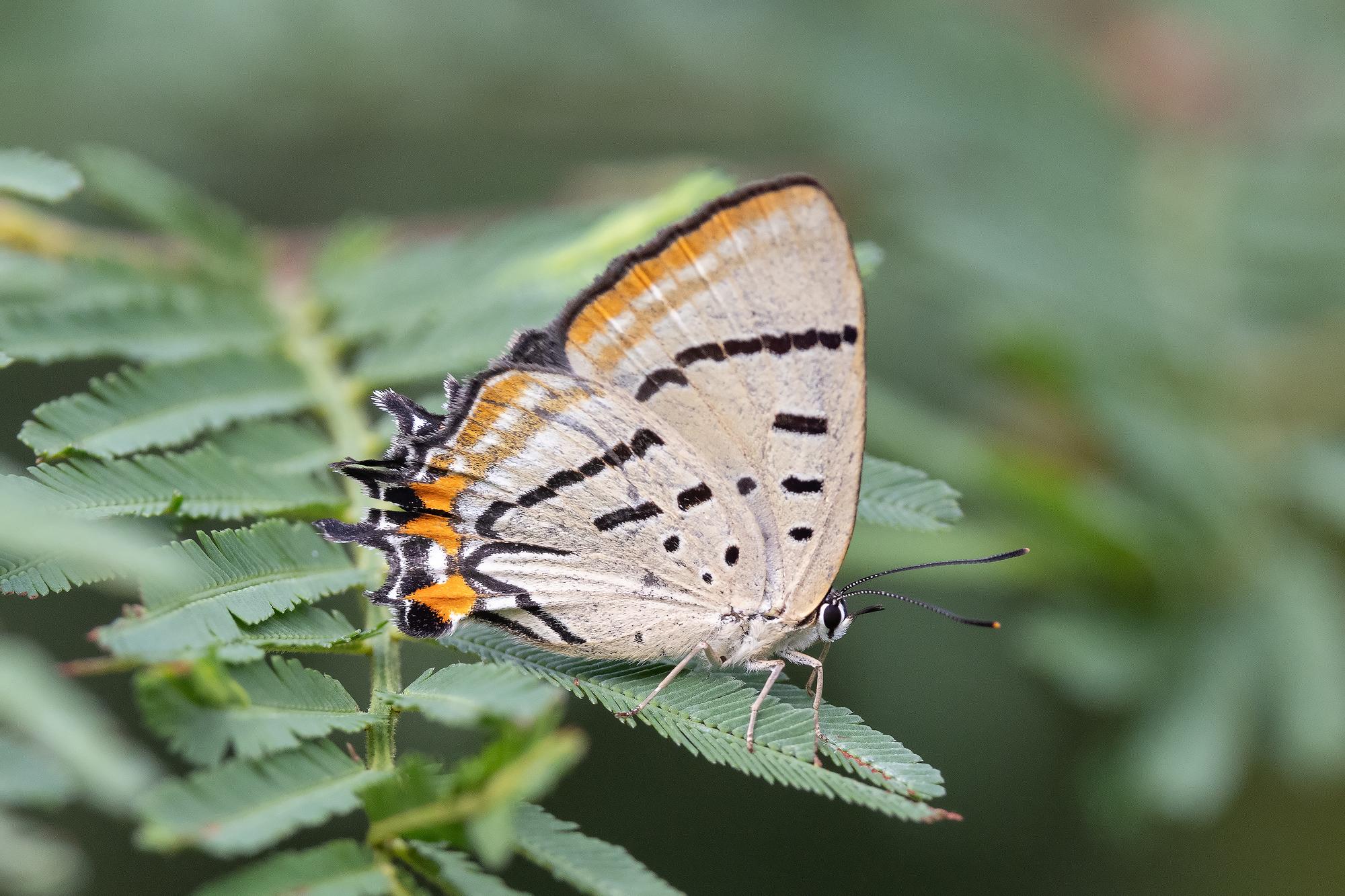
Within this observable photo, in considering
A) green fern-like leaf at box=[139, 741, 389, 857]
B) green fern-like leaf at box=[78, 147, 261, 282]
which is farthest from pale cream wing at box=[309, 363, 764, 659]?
green fern-like leaf at box=[78, 147, 261, 282]

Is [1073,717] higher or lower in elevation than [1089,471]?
lower

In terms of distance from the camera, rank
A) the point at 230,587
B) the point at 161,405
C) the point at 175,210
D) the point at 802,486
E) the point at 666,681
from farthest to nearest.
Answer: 1. the point at 175,210
2. the point at 802,486
3. the point at 161,405
4. the point at 666,681
5. the point at 230,587

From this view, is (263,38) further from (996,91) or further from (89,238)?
(996,91)

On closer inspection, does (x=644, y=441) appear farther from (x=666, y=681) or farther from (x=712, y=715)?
(x=712, y=715)

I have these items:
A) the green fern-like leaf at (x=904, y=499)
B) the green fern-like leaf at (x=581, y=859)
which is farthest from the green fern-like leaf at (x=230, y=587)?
the green fern-like leaf at (x=904, y=499)

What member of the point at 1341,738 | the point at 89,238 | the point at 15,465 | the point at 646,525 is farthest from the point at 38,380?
the point at 1341,738

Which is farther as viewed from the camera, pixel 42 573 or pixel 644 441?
pixel 644 441

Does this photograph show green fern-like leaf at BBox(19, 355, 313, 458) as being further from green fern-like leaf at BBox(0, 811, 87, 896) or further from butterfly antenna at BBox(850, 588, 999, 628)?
butterfly antenna at BBox(850, 588, 999, 628)

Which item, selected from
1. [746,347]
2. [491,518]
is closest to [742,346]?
[746,347]
